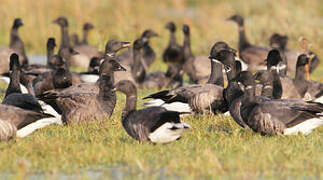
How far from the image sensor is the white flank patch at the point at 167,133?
323 inches

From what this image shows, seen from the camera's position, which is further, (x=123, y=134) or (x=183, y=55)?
(x=183, y=55)

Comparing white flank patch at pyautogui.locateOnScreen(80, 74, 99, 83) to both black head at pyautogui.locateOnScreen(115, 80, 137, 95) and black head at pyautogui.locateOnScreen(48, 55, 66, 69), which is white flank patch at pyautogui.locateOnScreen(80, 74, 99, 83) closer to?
black head at pyautogui.locateOnScreen(48, 55, 66, 69)

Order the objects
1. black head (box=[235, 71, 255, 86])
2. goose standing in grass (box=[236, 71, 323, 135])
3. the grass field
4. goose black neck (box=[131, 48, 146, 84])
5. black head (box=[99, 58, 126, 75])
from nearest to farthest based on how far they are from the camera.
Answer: the grass field → goose standing in grass (box=[236, 71, 323, 135]) → black head (box=[235, 71, 255, 86]) → black head (box=[99, 58, 126, 75]) → goose black neck (box=[131, 48, 146, 84])

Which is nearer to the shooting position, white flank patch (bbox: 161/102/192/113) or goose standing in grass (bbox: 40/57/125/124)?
goose standing in grass (bbox: 40/57/125/124)

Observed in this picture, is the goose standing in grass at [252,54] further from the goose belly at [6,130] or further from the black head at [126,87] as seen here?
the goose belly at [6,130]

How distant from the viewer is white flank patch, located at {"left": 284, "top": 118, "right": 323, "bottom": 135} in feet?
30.2

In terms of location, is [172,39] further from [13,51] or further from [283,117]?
[283,117]

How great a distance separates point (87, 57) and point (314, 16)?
10.2 meters

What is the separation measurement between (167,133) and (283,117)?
1970 millimetres

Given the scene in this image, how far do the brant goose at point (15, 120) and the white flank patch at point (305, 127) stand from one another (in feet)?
12.0

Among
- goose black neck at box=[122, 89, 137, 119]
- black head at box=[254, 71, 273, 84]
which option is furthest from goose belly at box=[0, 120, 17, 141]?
black head at box=[254, 71, 273, 84]

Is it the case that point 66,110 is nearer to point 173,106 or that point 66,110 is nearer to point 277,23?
point 173,106

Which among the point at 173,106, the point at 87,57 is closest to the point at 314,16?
the point at 87,57

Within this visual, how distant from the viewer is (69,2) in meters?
31.1
